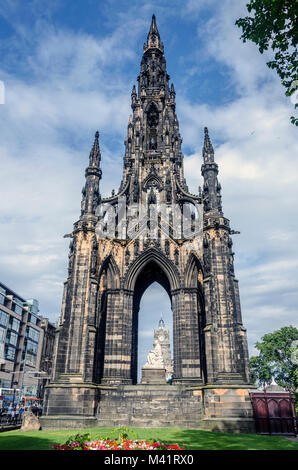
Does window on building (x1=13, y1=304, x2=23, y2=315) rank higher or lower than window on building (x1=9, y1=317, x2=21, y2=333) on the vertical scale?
higher

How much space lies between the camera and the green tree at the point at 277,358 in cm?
4475

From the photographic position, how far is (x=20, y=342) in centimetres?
5638

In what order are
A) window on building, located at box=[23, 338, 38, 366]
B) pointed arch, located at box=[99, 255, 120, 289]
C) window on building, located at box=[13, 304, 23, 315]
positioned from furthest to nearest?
1. window on building, located at box=[23, 338, 38, 366]
2. window on building, located at box=[13, 304, 23, 315]
3. pointed arch, located at box=[99, 255, 120, 289]

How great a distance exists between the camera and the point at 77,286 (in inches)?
858

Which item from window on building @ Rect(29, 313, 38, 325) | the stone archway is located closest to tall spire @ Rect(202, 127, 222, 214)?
the stone archway

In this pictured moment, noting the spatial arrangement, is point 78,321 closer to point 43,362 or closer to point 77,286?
point 77,286

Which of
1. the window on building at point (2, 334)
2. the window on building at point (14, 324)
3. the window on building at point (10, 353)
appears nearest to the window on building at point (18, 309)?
the window on building at point (14, 324)

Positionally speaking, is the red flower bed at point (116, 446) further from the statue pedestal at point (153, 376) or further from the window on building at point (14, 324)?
the window on building at point (14, 324)

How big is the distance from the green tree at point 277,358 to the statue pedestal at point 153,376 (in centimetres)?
2773

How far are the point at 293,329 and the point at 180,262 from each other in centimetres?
2835

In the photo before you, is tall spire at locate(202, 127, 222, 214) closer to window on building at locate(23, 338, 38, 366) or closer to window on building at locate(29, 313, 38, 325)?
window on building at locate(23, 338, 38, 366)

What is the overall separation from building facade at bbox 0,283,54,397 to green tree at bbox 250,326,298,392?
102 ft

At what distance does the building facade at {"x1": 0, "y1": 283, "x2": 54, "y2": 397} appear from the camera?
167 feet

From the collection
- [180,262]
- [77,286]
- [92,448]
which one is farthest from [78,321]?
[92,448]
